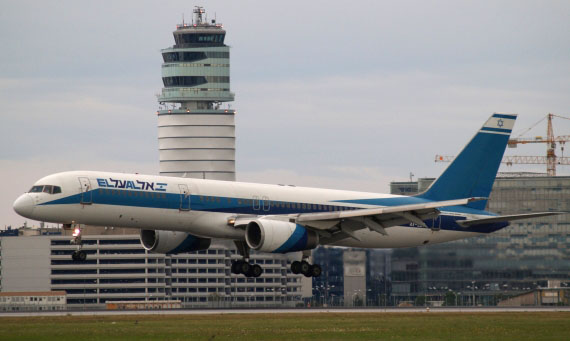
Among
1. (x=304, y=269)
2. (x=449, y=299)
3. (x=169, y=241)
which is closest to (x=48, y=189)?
(x=169, y=241)

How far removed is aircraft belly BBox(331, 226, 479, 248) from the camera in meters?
77.0

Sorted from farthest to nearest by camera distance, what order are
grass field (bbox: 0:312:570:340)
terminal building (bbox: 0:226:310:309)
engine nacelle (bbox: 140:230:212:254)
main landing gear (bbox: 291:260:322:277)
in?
terminal building (bbox: 0:226:310:309)
engine nacelle (bbox: 140:230:212:254)
main landing gear (bbox: 291:260:322:277)
grass field (bbox: 0:312:570:340)

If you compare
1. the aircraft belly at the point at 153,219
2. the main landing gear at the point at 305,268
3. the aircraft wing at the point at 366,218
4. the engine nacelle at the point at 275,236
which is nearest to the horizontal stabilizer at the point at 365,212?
the aircraft wing at the point at 366,218

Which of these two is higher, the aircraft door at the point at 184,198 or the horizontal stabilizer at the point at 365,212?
the aircraft door at the point at 184,198

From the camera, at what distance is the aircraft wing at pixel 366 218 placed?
69812 mm

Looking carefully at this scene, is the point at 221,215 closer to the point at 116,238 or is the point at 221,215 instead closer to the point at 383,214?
the point at 383,214

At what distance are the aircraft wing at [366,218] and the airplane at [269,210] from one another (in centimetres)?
6

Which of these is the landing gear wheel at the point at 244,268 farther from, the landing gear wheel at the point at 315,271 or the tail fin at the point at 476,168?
the tail fin at the point at 476,168

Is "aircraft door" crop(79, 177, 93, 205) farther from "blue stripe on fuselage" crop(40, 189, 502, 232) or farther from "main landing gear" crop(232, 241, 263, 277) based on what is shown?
"main landing gear" crop(232, 241, 263, 277)

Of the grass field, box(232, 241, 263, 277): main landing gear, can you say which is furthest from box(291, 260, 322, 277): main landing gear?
the grass field

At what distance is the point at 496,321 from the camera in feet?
258

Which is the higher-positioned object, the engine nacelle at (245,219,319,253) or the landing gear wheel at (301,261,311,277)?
the engine nacelle at (245,219,319,253)

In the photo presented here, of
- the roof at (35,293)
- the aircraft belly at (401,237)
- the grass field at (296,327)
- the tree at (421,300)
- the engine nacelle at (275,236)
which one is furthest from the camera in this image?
the roof at (35,293)

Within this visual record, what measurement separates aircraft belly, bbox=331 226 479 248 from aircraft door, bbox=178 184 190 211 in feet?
39.6
